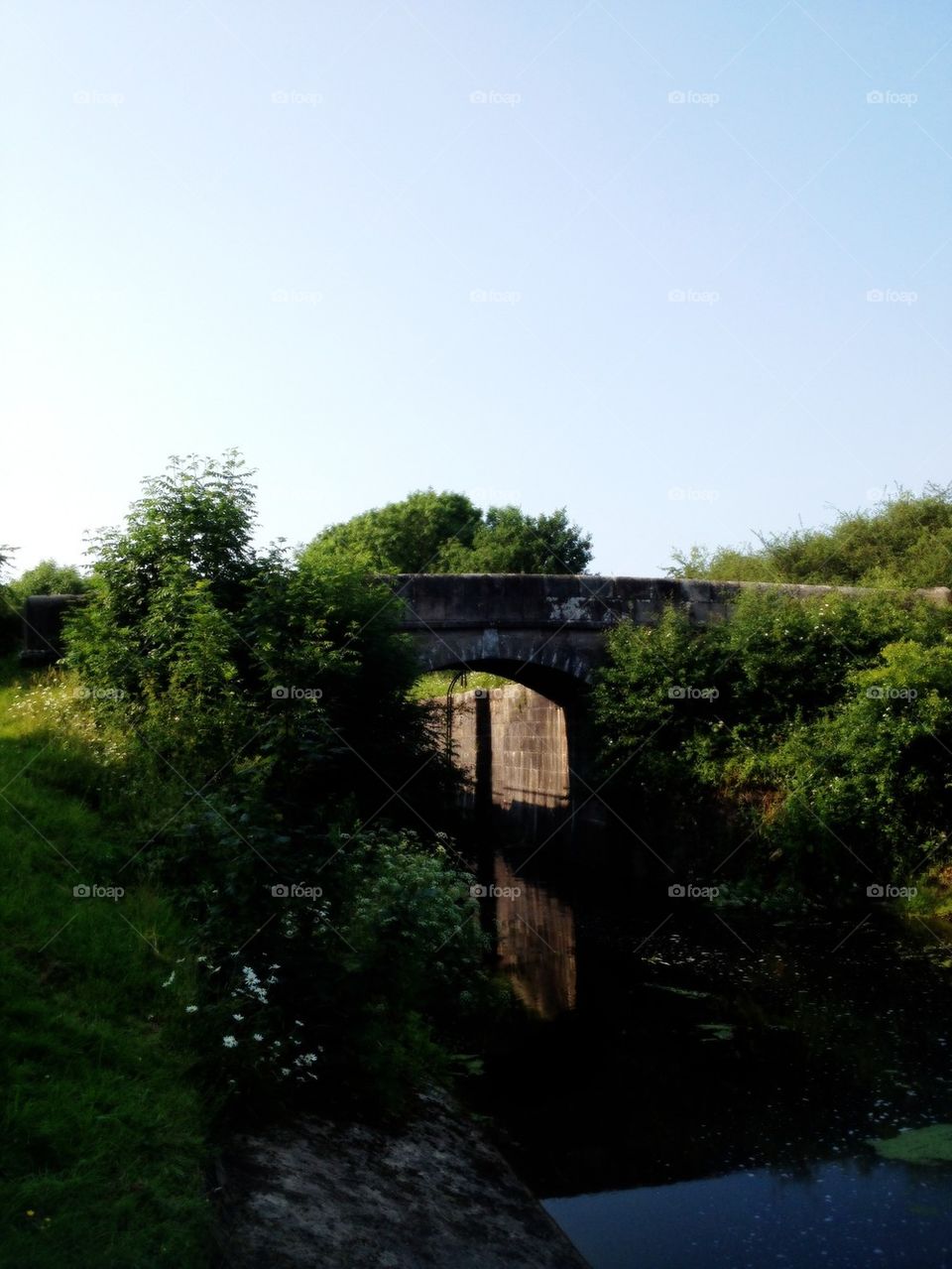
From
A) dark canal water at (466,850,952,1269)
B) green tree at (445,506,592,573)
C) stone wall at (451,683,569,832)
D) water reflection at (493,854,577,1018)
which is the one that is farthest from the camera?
green tree at (445,506,592,573)

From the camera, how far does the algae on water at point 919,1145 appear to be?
18.5 ft

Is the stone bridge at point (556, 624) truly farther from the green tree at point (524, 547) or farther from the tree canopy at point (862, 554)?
the green tree at point (524, 547)

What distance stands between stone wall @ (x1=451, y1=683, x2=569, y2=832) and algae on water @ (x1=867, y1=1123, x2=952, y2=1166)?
1153cm

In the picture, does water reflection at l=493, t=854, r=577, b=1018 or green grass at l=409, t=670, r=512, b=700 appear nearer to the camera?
water reflection at l=493, t=854, r=577, b=1018

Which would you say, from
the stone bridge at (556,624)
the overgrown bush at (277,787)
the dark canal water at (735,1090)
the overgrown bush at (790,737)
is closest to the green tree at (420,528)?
the stone bridge at (556,624)

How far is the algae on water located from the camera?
18.5 feet

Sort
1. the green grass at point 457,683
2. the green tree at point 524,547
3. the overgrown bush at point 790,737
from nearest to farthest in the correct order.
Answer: the overgrown bush at point 790,737 < the green grass at point 457,683 < the green tree at point 524,547

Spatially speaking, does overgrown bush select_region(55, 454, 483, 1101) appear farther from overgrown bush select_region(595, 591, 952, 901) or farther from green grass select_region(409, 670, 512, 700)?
green grass select_region(409, 670, 512, 700)

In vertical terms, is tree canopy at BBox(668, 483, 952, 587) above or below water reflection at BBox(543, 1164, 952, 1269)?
above

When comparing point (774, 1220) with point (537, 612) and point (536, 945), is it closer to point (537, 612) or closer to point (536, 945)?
point (536, 945)

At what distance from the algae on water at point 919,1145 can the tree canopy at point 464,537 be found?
36609 mm

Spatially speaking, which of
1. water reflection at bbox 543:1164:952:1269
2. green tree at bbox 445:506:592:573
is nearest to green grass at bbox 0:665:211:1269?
water reflection at bbox 543:1164:952:1269

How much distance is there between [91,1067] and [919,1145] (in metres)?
4.21

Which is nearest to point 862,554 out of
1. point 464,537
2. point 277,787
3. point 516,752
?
point 516,752
